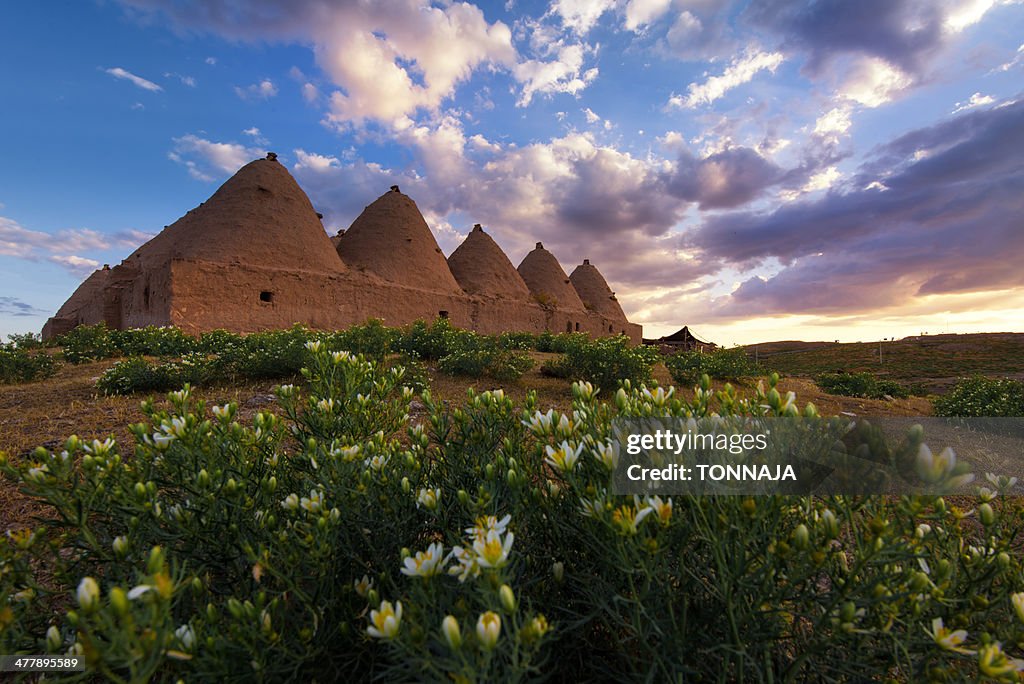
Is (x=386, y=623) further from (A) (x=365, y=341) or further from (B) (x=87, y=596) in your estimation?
(A) (x=365, y=341)

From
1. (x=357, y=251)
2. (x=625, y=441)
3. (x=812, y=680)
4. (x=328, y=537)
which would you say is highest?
(x=357, y=251)

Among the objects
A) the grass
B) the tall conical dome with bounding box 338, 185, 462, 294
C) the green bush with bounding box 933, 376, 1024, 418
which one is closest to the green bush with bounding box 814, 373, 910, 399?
the green bush with bounding box 933, 376, 1024, 418

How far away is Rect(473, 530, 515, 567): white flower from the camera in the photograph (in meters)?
0.89

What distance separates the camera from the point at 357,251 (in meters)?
19.5

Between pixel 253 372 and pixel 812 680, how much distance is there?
732 centimetres

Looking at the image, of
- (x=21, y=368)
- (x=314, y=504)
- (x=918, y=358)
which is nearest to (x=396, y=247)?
(x=21, y=368)

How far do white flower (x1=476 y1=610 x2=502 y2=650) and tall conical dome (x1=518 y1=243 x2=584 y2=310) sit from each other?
2786 cm

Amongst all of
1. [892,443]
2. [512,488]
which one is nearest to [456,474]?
[512,488]

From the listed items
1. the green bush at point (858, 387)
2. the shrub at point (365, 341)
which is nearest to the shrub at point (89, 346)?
the shrub at point (365, 341)

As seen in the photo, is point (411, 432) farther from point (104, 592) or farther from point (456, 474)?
point (104, 592)

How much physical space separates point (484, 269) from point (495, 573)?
78.8 feet

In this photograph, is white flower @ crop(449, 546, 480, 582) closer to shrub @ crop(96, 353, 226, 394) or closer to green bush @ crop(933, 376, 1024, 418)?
shrub @ crop(96, 353, 226, 394)

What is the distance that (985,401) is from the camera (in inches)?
283

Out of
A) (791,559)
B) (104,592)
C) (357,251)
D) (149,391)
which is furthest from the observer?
(357,251)
